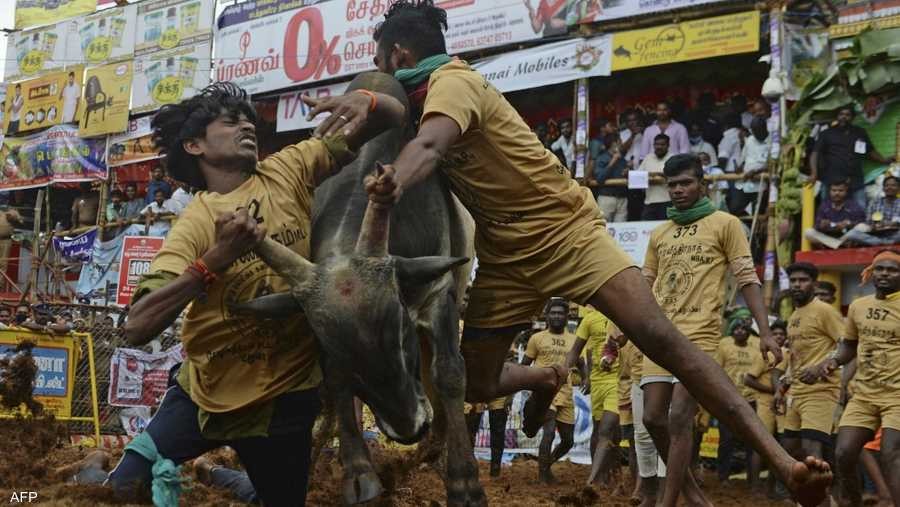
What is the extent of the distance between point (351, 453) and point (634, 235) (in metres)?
12.0

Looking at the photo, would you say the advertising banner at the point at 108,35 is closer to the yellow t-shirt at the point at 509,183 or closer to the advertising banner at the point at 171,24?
the advertising banner at the point at 171,24

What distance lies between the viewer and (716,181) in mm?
16875

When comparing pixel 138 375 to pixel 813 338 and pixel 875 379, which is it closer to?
pixel 813 338

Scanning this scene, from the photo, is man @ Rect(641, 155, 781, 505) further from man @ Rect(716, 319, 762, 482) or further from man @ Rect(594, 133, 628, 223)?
man @ Rect(594, 133, 628, 223)

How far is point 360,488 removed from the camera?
18.3ft

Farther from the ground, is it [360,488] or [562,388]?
[562,388]

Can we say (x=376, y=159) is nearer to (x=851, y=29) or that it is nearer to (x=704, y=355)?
(x=704, y=355)

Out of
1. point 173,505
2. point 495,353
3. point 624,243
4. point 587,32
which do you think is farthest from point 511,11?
point 173,505

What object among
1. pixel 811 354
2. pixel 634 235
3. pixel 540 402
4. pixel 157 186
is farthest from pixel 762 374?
pixel 157 186

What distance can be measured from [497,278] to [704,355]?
3.76ft

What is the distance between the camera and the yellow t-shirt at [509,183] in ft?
17.2

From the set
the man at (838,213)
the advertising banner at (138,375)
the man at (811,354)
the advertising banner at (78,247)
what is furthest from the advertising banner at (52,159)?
the man at (811,354)

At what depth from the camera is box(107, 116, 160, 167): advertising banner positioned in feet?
91.6

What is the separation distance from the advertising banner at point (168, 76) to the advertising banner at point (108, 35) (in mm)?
1443
